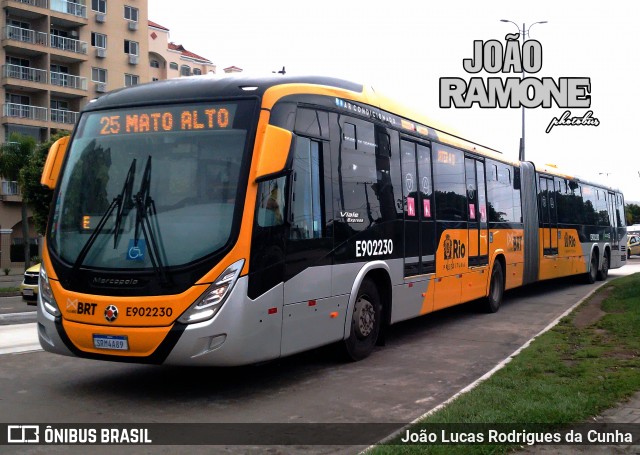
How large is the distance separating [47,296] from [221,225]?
207cm

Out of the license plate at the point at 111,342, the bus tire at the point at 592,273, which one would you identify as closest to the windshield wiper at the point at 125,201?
the license plate at the point at 111,342

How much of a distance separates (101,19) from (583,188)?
4451 centimetres

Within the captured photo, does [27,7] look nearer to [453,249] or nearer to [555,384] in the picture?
[453,249]

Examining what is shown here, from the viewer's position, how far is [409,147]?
11.2m

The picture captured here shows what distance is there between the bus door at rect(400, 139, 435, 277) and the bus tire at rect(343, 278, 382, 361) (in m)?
1.07

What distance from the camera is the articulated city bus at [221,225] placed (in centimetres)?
700

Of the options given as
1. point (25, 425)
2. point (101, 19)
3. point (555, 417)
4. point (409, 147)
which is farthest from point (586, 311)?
point (101, 19)

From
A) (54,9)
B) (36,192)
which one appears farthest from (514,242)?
(54,9)

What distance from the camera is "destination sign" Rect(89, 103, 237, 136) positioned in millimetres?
7582

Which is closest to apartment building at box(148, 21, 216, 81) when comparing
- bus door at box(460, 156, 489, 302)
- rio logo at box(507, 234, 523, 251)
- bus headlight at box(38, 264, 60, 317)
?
rio logo at box(507, 234, 523, 251)

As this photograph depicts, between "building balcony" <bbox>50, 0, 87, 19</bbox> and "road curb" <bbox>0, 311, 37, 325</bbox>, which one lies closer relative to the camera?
"road curb" <bbox>0, 311, 37, 325</bbox>

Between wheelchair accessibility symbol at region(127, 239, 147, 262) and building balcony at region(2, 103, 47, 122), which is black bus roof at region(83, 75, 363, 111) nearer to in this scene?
wheelchair accessibility symbol at region(127, 239, 147, 262)

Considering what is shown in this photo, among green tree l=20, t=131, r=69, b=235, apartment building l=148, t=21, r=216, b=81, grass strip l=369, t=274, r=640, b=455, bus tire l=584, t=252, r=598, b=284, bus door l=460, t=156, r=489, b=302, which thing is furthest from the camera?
apartment building l=148, t=21, r=216, b=81

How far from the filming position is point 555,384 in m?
7.46
